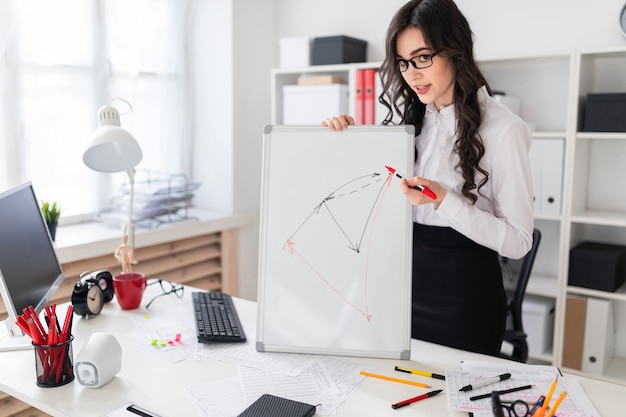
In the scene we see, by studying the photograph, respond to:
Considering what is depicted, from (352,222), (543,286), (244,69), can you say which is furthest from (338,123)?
(244,69)

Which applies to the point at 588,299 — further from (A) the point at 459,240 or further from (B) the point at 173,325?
(B) the point at 173,325

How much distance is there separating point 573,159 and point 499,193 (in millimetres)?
1220

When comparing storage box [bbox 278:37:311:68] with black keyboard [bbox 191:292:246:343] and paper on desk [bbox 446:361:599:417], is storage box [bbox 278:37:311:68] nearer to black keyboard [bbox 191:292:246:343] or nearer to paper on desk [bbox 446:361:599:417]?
black keyboard [bbox 191:292:246:343]

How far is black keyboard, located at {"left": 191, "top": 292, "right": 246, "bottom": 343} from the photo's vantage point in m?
1.63

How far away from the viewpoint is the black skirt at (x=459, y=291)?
5.73ft

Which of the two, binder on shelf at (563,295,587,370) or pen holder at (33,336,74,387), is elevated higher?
pen holder at (33,336,74,387)

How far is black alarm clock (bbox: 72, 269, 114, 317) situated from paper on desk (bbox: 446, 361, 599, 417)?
1072 mm

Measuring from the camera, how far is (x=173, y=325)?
1.75 metres

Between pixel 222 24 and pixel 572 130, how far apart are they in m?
1.99

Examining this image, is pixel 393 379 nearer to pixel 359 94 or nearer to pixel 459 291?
pixel 459 291

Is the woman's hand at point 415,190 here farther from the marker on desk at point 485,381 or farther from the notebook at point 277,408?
the notebook at point 277,408

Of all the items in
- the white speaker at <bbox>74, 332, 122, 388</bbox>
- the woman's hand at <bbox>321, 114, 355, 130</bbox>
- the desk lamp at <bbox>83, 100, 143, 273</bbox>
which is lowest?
the white speaker at <bbox>74, 332, 122, 388</bbox>

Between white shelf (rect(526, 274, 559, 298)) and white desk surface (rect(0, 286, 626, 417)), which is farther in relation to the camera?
white shelf (rect(526, 274, 559, 298))

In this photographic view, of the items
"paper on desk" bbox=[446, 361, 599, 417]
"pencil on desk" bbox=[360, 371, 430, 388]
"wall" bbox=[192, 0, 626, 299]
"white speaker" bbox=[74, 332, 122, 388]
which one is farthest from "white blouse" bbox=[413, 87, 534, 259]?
"wall" bbox=[192, 0, 626, 299]
